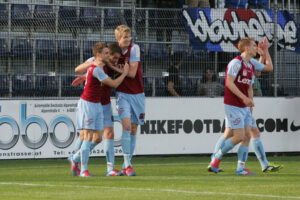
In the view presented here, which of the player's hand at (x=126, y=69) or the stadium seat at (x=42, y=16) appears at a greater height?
the stadium seat at (x=42, y=16)

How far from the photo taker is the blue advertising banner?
16594 millimetres

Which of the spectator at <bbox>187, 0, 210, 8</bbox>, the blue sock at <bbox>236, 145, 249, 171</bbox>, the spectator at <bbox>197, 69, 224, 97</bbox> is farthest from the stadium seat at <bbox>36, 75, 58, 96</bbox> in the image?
the blue sock at <bbox>236, 145, 249, 171</bbox>

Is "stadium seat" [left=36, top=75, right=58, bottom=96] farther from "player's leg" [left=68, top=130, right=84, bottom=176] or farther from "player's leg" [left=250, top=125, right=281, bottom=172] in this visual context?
"player's leg" [left=250, top=125, right=281, bottom=172]

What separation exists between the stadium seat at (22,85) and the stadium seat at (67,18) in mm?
1413

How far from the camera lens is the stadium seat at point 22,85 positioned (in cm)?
1517

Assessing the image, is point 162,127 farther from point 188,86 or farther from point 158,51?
point 158,51

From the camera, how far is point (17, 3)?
15594 millimetres

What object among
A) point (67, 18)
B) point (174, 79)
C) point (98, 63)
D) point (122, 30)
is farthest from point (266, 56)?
point (67, 18)

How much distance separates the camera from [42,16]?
1555 centimetres

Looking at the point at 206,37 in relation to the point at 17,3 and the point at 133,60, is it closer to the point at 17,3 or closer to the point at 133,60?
the point at 17,3

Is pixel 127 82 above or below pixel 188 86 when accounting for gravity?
above

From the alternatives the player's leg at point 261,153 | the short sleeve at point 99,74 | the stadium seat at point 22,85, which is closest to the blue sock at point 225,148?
the player's leg at point 261,153

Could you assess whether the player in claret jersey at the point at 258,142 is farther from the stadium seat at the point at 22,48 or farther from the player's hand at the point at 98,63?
the stadium seat at the point at 22,48

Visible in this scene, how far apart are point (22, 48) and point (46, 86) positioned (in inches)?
40.3
